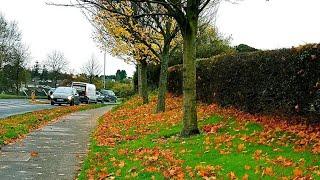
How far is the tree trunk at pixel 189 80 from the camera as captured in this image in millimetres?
12602

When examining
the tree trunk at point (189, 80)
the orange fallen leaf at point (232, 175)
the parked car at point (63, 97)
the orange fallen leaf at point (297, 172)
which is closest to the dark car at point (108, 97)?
the parked car at point (63, 97)

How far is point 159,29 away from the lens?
23.2 meters

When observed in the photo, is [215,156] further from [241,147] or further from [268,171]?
[268,171]

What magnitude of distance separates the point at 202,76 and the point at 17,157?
1079 cm

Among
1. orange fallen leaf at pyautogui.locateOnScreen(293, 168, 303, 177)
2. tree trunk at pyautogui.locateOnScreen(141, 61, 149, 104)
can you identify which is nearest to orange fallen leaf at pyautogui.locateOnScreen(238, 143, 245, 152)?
orange fallen leaf at pyautogui.locateOnScreen(293, 168, 303, 177)

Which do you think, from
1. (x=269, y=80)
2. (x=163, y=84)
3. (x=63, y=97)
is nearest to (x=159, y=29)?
(x=163, y=84)

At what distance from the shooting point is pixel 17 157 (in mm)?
10836

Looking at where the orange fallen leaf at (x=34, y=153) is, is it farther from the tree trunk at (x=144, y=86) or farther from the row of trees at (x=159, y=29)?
the tree trunk at (x=144, y=86)

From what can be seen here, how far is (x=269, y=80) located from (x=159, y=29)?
1070cm

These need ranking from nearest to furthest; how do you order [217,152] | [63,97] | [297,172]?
1. [297,172]
2. [217,152]
3. [63,97]

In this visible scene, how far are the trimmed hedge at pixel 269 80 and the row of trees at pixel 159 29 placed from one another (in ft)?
6.23

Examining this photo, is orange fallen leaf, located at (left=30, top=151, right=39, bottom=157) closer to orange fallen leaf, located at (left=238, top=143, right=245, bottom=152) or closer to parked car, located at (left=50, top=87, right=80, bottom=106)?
orange fallen leaf, located at (left=238, top=143, right=245, bottom=152)

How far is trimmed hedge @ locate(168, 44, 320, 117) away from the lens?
36.3 feet

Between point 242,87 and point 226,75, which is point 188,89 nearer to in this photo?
point 242,87
